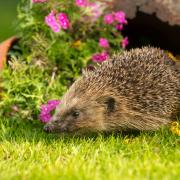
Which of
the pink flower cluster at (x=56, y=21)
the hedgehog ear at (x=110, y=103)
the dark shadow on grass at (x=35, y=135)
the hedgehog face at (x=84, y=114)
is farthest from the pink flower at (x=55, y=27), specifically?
the hedgehog ear at (x=110, y=103)

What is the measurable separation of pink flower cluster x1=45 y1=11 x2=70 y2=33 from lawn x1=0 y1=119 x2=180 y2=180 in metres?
1.43

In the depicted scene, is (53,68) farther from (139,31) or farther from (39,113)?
(139,31)

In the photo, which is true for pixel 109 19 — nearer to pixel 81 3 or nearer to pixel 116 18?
pixel 116 18

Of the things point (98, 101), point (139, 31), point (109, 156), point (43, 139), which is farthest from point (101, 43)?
point (109, 156)

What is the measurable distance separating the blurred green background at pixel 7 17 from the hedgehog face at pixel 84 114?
23.9 ft

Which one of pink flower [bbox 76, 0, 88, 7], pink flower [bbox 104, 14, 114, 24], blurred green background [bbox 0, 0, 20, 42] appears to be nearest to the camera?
pink flower [bbox 76, 0, 88, 7]

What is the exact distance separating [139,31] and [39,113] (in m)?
2.26

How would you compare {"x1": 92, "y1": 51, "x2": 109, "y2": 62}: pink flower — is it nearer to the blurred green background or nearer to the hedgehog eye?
the hedgehog eye

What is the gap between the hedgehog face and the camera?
634 cm

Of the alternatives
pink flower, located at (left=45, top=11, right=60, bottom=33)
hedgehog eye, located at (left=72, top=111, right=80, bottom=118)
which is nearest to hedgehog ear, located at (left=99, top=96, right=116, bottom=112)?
hedgehog eye, located at (left=72, top=111, right=80, bottom=118)

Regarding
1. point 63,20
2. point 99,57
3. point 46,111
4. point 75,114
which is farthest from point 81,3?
point 75,114

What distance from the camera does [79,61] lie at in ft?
25.8

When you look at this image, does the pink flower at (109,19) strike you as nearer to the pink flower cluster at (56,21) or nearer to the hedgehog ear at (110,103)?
the pink flower cluster at (56,21)

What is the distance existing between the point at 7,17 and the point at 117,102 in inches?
423
